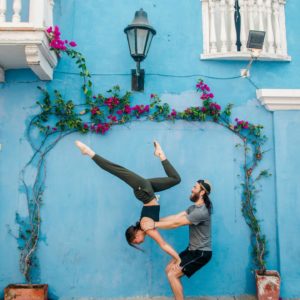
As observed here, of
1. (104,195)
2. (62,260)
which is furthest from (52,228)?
(104,195)

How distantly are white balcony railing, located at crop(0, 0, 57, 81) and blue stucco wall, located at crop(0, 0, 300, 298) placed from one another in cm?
38

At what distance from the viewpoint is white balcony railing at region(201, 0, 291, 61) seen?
5.62 meters

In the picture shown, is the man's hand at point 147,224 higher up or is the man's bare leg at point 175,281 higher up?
the man's hand at point 147,224

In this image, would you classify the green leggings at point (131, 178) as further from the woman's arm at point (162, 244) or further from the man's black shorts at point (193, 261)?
the man's black shorts at point (193, 261)

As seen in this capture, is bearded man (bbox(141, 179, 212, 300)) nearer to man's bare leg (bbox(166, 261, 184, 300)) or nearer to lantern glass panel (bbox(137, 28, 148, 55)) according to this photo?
man's bare leg (bbox(166, 261, 184, 300))

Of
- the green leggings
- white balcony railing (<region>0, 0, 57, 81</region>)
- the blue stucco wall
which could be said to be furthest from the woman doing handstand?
white balcony railing (<region>0, 0, 57, 81</region>)

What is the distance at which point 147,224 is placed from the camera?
14.9ft

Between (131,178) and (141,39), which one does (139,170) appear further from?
(141,39)

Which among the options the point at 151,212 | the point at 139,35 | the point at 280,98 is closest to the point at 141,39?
the point at 139,35

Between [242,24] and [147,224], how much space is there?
327cm

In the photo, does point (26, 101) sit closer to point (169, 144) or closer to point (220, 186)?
point (169, 144)

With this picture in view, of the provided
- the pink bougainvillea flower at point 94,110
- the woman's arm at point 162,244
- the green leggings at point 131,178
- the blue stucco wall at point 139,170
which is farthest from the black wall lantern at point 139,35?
the woman's arm at point 162,244

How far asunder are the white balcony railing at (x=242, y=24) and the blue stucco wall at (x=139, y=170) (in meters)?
0.16

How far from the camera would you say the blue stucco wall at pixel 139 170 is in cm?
517
